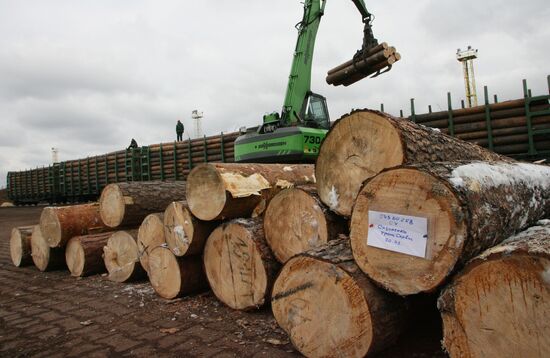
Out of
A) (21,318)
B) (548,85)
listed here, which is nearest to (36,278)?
(21,318)

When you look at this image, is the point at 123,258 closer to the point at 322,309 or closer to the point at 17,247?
the point at 17,247

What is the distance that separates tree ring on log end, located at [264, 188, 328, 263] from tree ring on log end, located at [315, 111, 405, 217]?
171 mm

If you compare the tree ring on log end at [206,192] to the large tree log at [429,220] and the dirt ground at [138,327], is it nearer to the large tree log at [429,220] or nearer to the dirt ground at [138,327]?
the dirt ground at [138,327]

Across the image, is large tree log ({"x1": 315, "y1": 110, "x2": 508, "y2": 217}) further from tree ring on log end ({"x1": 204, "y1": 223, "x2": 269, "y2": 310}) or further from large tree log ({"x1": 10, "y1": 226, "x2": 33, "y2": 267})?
large tree log ({"x1": 10, "y1": 226, "x2": 33, "y2": 267})

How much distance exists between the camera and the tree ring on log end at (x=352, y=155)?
7.91 feet

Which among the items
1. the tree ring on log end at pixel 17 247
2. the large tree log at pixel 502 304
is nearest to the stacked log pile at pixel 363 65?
the large tree log at pixel 502 304

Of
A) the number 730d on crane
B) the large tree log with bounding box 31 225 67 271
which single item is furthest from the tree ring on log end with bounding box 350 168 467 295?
the large tree log with bounding box 31 225 67 271

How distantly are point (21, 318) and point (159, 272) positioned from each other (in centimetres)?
132

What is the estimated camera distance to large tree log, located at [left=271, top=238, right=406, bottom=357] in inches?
83.7

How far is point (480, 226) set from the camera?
1.87 meters

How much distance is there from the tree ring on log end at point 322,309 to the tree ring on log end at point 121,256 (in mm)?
2667

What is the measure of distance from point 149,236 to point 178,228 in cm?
69

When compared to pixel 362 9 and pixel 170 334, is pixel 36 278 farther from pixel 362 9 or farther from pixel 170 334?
pixel 362 9

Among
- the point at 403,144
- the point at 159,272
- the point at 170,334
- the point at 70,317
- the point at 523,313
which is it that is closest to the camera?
the point at 523,313
